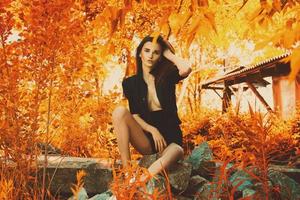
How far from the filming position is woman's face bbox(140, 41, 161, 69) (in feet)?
13.0

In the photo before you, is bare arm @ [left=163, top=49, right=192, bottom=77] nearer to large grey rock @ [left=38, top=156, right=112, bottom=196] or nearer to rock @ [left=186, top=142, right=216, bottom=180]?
rock @ [left=186, top=142, right=216, bottom=180]

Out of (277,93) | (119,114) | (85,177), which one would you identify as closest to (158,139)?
(119,114)

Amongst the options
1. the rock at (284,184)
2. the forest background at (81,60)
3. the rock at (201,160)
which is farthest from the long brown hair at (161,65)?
the rock at (284,184)

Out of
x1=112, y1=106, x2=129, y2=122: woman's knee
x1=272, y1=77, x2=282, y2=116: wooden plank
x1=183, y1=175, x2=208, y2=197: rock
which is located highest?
x1=272, y1=77, x2=282, y2=116: wooden plank

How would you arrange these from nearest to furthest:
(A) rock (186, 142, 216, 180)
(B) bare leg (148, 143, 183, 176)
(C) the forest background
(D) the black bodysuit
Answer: (C) the forest background < (B) bare leg (148, 143, 183, 176) < (D) the black bodysuit < (A) rock (186, 142, 216, 180)

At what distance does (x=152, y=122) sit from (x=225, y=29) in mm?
7308

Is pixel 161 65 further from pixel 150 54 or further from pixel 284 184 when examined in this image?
pixel 284 184

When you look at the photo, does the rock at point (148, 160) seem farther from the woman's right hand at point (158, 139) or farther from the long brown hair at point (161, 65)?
the long brown hair at point (161, 65)

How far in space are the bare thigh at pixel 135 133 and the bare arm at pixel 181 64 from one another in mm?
572

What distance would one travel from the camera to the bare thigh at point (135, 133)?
3.79 metres

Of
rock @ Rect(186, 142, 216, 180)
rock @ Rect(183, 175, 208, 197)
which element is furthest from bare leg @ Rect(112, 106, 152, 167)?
rock @ Rect(186, 142, 216, 180)

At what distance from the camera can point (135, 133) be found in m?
3.88

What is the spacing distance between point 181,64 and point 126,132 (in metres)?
0.74

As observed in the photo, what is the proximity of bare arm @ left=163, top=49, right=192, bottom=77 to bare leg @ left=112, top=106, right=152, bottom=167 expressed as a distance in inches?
22.6
